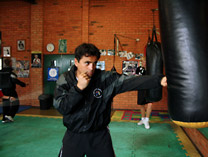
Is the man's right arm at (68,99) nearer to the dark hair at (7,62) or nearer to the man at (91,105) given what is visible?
the man at (91,105)

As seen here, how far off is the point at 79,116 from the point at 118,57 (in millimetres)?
4612

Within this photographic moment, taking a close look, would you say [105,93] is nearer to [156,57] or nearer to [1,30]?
[156,57]

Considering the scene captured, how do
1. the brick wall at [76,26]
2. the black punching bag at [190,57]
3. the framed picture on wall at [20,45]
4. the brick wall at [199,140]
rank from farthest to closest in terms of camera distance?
the framed picture on wall at [20,45]
the brick wall at [76,26]
the brick wall at [199,140]
the black punching bag at [190,57]

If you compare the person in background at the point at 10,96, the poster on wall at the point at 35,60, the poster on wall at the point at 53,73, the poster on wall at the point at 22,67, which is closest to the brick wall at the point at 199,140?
the person in background at the point at 10,96

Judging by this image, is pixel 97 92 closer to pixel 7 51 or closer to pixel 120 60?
pixel 120 60

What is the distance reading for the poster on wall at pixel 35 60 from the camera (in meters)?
6.33

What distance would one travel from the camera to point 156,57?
7.42 ft

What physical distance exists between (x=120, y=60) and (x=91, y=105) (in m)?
4.53

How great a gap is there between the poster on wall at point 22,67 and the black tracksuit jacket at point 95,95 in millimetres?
5429

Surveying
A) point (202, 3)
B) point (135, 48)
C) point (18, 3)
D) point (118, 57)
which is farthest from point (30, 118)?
point (202, 3)

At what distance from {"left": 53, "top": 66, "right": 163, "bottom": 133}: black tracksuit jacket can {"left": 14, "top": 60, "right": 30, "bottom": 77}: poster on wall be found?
17.8 feet

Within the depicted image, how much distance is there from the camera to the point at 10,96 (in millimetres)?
4293

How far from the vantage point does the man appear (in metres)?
1.48

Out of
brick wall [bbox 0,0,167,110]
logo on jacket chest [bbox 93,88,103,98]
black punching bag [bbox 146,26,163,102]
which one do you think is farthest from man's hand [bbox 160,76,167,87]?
brick wall [bbox 0,0,167,110]
